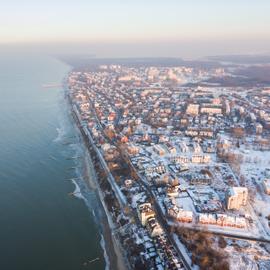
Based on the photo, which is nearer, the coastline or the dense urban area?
the coastline

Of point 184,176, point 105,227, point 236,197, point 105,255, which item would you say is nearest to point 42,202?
point 105,227

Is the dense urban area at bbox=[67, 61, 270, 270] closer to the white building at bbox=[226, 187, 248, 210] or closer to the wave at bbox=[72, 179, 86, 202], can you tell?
the white building at bbox=[226, 187, 248, 210]

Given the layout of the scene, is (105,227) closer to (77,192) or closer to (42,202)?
(77,192)

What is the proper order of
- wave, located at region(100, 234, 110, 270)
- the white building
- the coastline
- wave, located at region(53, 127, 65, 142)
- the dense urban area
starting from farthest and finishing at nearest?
wave, located at region(53, 127, 65, 142)
the white building
the dense urban area
the coastline
wave, located at region(100, 234, 110, 270)

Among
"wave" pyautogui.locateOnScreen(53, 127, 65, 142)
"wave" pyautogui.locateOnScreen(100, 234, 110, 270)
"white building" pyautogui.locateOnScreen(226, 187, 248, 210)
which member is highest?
"white building" pyautogui.locateOnScreen(226, 187, 248, 210)

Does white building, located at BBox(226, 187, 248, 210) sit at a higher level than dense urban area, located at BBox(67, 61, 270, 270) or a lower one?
higher

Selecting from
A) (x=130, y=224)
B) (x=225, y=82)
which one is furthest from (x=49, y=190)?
(x=225, y=82)

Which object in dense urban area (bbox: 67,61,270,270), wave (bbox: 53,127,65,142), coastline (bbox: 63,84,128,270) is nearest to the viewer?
coastline (bbox: 63,84,128,270)

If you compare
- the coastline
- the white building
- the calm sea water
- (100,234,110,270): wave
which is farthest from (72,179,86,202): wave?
the white building
